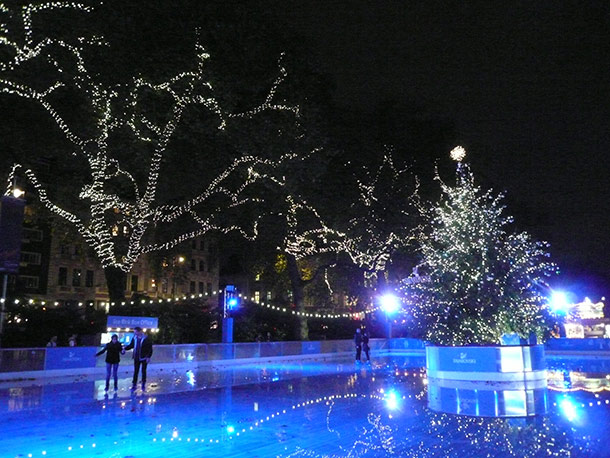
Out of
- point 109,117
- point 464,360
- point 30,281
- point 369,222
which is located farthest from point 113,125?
point 30,281

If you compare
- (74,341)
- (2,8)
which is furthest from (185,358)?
(2,8)

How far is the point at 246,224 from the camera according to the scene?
31719mm

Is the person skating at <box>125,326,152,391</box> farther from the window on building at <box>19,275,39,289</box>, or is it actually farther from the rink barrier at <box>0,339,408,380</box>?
the window on building at <box>19,275,39,289</box>

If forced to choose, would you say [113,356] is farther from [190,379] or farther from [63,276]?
[63,276]

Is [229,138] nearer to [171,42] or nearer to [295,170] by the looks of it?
[295,170]

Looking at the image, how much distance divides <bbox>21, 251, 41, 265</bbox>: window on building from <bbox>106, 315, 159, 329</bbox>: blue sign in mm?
43895

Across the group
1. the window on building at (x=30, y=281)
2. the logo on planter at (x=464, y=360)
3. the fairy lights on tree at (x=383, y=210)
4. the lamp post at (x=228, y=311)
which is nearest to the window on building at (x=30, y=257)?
the window on building at (x=30, y=281)

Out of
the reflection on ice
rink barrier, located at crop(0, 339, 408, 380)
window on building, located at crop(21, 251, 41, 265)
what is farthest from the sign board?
window on building, located at crop(21, 251, 41, 265)

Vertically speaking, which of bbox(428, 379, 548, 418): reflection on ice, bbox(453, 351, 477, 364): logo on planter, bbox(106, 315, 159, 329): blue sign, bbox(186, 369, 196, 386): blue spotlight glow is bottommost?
bbox(186, 369, 196, 386): blue spotlight glow

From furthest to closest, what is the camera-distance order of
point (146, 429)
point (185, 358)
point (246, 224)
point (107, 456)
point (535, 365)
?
point (246, 224), point (185, 358), point (535, 365), point (146, 429), point (107, 456)

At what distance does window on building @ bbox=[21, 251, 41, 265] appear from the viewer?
58.5m

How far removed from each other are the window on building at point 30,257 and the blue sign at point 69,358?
4435 cm

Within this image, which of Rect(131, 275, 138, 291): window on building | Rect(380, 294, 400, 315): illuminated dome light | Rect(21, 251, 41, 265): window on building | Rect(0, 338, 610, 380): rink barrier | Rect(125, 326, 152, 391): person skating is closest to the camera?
Rect(125, 326, 152, 391): person skating

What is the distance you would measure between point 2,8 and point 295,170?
11298mm
